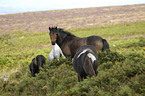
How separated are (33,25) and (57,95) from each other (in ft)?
147

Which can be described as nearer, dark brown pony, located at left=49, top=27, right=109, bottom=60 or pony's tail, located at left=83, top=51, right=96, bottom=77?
pony's tail, located at left=83, top=51, right=96, bottom=77

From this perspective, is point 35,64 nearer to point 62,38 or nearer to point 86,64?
point 62,38

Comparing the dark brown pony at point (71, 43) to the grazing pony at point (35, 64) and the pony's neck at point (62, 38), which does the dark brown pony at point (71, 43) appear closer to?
the pony's neck at point (62, 38)

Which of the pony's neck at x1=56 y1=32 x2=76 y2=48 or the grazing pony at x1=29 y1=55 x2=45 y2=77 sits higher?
the pony's neck at x1=56 y1=32 x2=76 y2=48

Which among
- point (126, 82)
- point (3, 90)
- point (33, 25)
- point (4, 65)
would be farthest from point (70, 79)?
point (33, 25)

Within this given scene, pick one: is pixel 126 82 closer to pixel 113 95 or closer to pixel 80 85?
pixel 113 95

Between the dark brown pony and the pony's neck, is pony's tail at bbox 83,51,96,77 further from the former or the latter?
the pony's neck

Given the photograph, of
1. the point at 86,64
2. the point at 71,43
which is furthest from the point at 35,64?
the point at 86,64

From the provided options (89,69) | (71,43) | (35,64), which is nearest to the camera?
(89,69)

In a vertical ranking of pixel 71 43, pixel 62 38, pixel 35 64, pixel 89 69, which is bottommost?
pixel 35 64

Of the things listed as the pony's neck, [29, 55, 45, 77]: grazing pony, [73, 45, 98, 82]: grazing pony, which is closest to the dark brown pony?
the pony's neck

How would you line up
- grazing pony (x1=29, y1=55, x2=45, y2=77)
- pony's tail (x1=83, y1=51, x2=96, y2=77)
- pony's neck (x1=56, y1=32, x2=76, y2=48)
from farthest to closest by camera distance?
pony's neck (x1=56, y1=32, x2=76, y2=48) < grazing pony (x1=29, y1=55, x2=45, y2=77) < pony's tail (x1=83, y1=51, x2=96, y2=77)

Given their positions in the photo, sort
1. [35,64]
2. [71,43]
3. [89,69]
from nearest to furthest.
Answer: [89,69], [35,64], [71,43]

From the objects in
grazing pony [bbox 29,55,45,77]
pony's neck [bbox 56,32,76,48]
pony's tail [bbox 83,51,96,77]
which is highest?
pony's neck [bbox 56,32,76,48]
